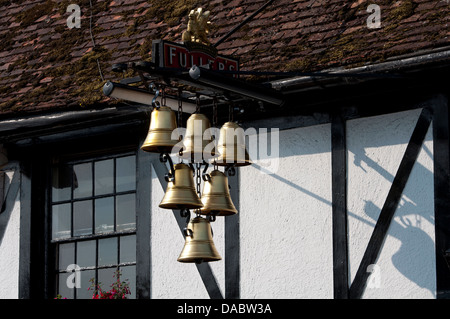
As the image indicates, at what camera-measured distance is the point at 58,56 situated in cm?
1270

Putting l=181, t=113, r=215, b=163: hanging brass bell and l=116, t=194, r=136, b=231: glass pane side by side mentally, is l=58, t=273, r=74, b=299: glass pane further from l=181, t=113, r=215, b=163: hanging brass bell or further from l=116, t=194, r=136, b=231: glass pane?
l=181, t=113, r=215, b=163: hanging brass bell

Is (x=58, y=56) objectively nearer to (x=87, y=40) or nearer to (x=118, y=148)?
(x=87, y=40)

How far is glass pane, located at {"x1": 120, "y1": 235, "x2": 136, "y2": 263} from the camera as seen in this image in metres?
11.6

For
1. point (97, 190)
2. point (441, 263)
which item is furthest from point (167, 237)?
point (441, 263)

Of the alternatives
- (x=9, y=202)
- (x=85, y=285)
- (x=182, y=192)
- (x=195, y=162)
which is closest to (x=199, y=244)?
(x=182, y=192)

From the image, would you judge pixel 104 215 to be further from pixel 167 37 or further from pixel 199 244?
pixel 199 244

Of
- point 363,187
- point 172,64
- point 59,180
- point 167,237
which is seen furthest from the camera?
point 59,180

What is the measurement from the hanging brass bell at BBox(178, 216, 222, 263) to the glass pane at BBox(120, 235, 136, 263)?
1.86 meters

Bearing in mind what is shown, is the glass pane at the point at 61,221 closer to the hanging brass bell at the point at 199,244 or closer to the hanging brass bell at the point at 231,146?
the hanging brass bell at the point at 199,244

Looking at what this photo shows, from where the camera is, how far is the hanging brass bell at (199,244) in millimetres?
9672

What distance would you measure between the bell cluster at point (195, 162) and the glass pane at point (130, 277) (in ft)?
5.88

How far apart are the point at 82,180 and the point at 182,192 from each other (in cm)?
289

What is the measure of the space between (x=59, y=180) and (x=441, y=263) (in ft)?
13.9
